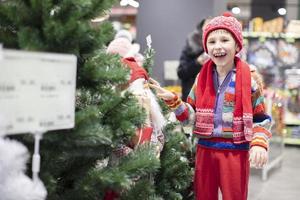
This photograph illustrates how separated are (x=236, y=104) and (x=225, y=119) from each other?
0.08 m

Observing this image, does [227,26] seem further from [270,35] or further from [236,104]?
[270,35]

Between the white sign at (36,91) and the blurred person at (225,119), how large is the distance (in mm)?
871

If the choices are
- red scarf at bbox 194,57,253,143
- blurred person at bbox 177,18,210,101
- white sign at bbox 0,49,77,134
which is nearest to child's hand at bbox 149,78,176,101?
red scarf at bbox 194,57,253,143

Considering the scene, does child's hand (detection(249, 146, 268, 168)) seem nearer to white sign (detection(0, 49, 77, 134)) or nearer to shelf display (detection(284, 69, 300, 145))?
white sign (detection(0, 49, 77, 134))

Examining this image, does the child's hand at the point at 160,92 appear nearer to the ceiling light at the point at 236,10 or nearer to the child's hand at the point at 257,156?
the child's hand at the point at 257,156

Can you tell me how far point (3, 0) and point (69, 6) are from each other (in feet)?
0.53

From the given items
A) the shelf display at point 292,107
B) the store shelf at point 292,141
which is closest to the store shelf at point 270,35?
the shelf display at point 292,107

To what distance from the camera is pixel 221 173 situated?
202 centimetres

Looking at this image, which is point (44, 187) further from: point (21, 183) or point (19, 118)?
point (19, 118)

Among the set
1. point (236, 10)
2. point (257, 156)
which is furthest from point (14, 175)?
point (236, 10)

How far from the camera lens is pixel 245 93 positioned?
1.95 meters

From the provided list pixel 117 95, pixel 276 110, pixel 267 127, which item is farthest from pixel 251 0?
pixel 117 95

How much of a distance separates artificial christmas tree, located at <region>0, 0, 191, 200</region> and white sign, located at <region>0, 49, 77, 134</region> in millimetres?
69

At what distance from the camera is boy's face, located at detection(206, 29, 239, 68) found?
199 centimetres
